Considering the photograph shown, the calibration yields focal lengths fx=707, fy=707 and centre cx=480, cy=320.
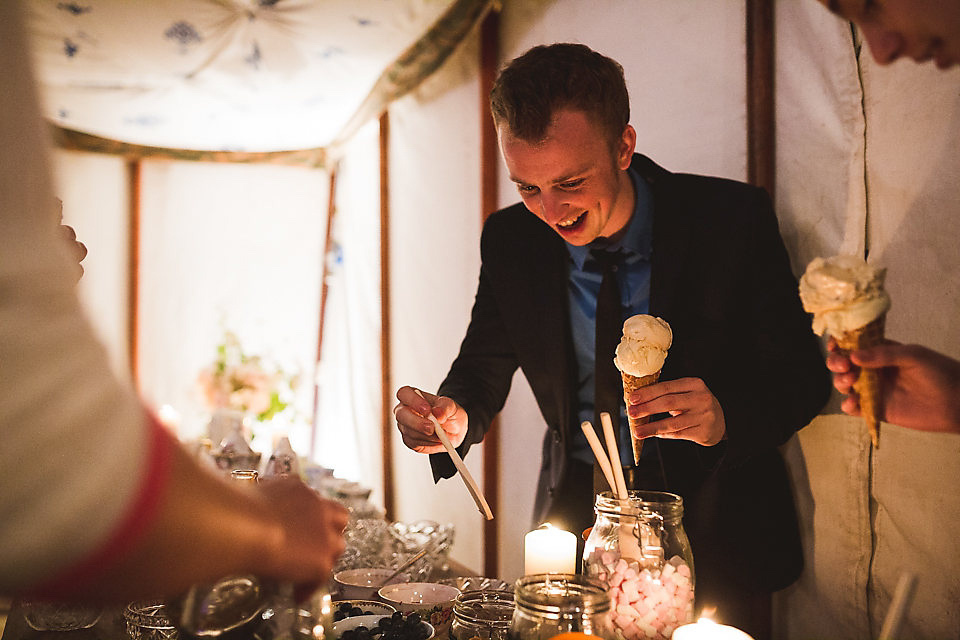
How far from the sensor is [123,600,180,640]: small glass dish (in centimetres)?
141

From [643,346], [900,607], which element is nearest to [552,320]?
[643,346]

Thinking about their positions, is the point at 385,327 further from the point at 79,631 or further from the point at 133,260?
the point at 79,631

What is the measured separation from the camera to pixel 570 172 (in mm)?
1859

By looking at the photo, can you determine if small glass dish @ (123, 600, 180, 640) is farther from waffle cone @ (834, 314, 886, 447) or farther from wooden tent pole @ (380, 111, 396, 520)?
wooden tent pole @ (380, 111, 396, 520)

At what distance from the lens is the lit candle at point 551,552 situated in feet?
4.67

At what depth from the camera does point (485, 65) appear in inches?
152

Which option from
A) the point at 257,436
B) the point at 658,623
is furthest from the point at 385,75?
the point at 658,623

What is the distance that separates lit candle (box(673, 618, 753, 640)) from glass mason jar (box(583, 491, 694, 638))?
0.31ft

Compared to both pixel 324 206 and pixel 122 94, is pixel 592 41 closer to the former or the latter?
pixel 122 94

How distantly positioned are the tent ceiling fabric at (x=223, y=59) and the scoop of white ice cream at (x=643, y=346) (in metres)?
2.71

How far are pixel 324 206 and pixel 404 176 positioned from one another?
286 centimetres

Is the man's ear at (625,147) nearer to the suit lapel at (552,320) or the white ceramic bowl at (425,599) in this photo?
the suit lapel at (552,320)

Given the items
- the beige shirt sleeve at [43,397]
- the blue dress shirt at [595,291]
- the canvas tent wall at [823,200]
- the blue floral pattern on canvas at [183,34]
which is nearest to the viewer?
Answer: the beige shirt sleeve at [43,397]

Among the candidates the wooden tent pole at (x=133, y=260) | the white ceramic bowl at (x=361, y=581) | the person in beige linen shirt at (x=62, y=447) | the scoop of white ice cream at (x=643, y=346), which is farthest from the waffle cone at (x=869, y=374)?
the wooden tent pole at (x=133, y=260)
